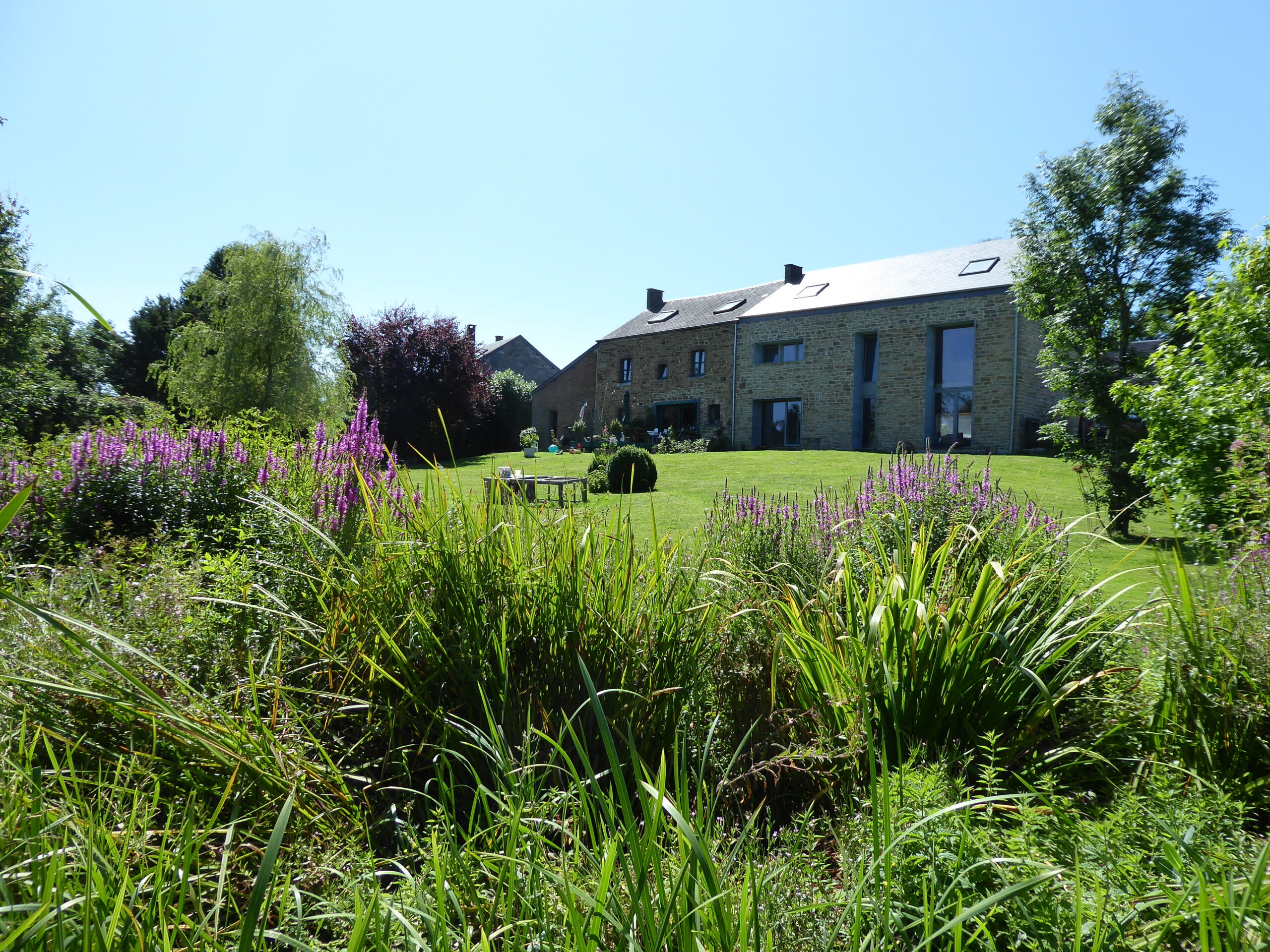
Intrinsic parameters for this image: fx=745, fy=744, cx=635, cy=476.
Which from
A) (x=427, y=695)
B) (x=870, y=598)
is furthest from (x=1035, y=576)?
(x=427, y=695)

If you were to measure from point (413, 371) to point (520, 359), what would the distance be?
1465 cm

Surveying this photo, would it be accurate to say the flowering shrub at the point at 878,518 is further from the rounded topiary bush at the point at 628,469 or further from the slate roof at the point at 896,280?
the slate roof at the point at 896,280

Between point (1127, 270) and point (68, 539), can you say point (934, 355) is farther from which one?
point (68, 539)

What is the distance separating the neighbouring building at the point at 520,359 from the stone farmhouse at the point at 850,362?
446 inches

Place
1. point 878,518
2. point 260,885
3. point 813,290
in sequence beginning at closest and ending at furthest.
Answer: point 260,885 < point 878,518 < point 813,290

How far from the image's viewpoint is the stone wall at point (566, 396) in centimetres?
A: 3888

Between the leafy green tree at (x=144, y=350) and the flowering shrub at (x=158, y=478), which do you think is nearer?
the flowering shrub at (x=158, y=478)

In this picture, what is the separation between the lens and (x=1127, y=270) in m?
12.0

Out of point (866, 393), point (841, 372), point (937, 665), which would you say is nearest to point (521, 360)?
point (841, 372)

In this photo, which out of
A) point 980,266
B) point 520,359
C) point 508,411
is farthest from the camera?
point 520,359

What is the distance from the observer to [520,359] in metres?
47.4

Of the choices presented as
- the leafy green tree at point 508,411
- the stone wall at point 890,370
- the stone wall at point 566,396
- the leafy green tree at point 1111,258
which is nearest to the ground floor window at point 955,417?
the stone wall at point 890,370

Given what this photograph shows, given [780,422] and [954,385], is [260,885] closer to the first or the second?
[954,385]

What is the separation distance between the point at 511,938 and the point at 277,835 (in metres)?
0.50
